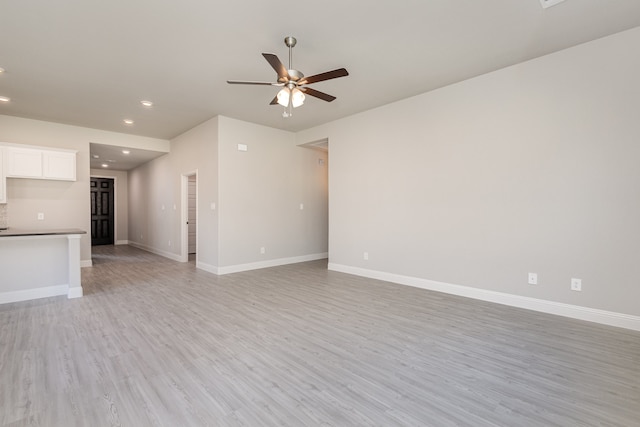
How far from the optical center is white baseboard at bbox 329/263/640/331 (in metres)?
3.00

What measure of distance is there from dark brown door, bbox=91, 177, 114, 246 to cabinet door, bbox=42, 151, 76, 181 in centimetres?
434

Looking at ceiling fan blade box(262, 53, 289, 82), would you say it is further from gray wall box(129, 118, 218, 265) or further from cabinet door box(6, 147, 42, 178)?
cabinet door box(6, 147, 42, 178)

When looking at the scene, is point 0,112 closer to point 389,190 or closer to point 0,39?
point 0,39

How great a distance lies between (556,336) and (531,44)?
2957 mm

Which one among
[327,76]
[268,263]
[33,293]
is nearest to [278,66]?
[327,76]

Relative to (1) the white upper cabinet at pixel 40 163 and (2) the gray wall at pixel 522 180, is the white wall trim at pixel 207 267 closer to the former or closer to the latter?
(2) the gray wall at pixel 522 180

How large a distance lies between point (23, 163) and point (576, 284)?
332 inches

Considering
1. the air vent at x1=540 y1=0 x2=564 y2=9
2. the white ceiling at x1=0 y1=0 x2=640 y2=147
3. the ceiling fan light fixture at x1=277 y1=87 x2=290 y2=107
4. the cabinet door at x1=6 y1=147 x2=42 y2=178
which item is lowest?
the cabinet door at x1=6 y1=147 x2=42 y2=178

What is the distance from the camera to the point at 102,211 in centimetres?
975

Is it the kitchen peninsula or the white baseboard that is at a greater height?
the kitchen peninsula

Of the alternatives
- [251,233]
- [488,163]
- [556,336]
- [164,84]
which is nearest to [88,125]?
[164,84]

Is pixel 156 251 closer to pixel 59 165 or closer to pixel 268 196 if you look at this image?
pixel 59 165

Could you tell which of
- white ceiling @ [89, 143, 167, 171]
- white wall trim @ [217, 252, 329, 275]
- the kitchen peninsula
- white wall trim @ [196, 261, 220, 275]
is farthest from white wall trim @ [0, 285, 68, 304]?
white ceiling @ [89, 143, 167, 171]

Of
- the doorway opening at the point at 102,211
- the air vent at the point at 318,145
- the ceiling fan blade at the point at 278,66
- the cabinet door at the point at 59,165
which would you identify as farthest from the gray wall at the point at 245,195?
the doorway opening at the point at 102,211
